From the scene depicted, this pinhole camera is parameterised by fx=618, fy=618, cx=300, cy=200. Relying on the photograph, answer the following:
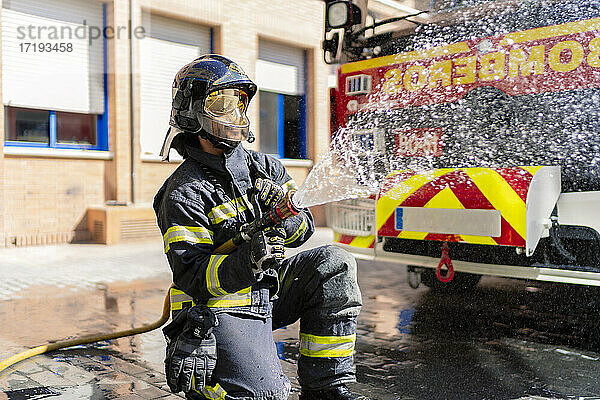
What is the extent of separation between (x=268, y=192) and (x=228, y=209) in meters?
0.19

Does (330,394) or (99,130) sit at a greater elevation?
(99,130)

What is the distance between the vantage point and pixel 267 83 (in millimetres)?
12711

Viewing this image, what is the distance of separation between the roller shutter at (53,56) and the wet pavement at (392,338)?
338 cm

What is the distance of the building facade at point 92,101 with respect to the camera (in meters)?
9.10

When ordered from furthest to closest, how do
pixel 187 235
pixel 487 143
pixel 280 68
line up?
pixel 280 68
pixel 487 143
pixel 187 235

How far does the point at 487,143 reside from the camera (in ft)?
15.4

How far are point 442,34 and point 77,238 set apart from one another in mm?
6960

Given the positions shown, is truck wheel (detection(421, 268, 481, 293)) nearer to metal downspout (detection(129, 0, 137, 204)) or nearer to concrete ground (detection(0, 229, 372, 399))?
concrete ground (detection(0, 229, 372, 399))

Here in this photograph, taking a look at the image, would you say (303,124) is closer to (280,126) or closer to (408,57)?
(280,126)

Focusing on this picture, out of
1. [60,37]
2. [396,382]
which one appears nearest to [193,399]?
[396,382]

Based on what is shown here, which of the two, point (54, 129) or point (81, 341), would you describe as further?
point (54, 129)

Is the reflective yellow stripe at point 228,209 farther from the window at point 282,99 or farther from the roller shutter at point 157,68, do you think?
the window at point 282,99

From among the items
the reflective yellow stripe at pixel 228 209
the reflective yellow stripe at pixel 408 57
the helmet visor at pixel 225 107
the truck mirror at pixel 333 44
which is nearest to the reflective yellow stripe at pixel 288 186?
the reflective yellow stripe at pixel 228 209

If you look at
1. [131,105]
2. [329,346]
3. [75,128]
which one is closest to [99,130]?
[75,128]
